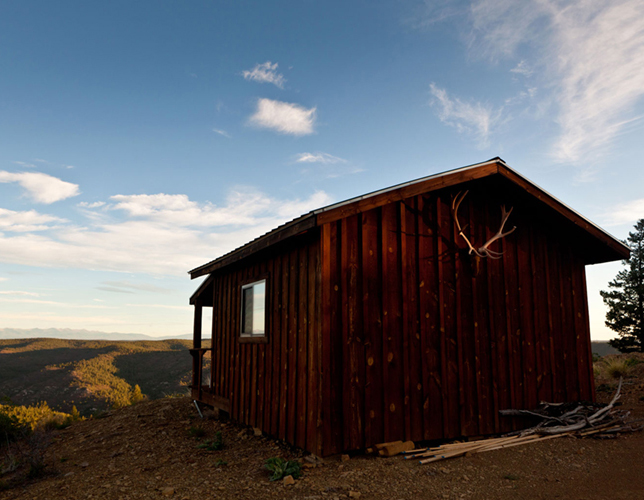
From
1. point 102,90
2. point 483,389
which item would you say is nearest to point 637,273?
point 483,389

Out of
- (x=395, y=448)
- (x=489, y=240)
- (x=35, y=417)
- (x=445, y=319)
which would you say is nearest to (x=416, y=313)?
(x=445, y=319)

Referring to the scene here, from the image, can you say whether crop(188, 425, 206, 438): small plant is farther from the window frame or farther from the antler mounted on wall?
the antler mounted on wall

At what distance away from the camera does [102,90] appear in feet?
37.2

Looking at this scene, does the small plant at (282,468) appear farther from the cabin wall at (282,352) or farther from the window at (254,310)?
the window at (254,310)

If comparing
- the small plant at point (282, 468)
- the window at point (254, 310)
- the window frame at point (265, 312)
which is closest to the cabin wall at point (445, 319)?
the small plant at point (282, 468)

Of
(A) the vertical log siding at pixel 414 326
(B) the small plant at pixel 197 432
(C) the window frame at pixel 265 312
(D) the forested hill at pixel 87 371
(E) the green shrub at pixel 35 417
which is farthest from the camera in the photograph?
(D) the forested hill at pixel 87 371

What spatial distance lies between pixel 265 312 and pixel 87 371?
38996 millimetres

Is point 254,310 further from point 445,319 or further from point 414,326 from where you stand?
point 445,319

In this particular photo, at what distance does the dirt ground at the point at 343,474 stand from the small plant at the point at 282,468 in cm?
11

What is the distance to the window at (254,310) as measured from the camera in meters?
7.79

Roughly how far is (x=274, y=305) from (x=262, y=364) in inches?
45.0

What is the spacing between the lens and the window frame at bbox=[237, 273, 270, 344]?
24.6 feet

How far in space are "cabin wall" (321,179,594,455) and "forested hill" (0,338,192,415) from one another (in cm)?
2480

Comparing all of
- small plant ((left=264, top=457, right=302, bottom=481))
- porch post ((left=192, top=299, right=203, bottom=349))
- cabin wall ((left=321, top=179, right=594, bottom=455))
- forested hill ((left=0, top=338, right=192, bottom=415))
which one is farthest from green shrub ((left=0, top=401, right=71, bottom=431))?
forested hill ((left=0, top=338, right=192, bottom=415))
